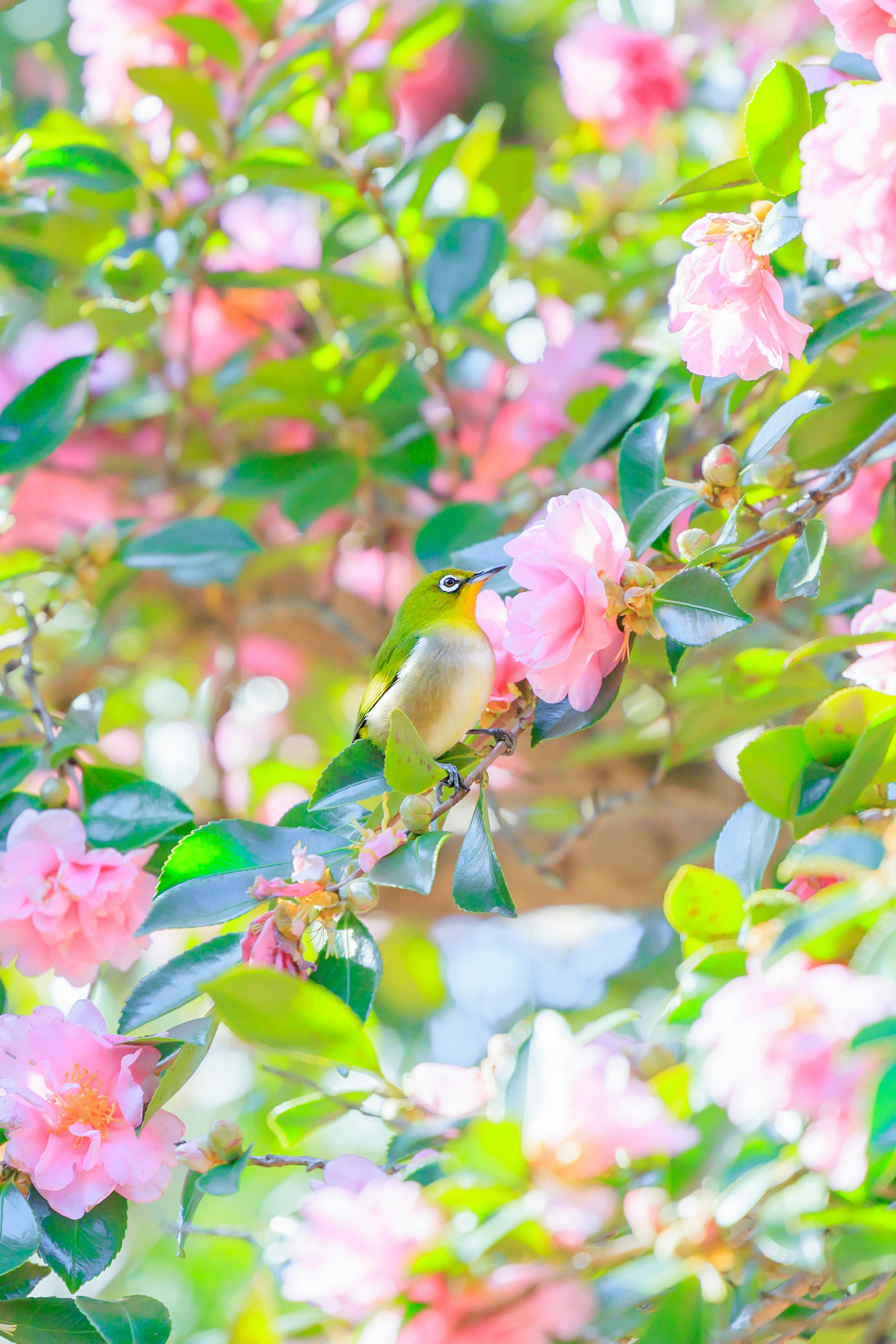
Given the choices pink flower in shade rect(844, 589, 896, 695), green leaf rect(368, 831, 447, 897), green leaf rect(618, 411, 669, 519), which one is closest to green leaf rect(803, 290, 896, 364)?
green leaf rect(618, 411, 669, 519)

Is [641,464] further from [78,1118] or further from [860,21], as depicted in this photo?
[78,1118]

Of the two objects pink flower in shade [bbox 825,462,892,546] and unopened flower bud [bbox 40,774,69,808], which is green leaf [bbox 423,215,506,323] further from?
unopened flower bud [bbox 40,774,69,808]

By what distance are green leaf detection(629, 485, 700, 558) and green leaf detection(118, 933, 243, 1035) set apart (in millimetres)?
489

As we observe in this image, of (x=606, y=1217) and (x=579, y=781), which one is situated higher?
(x=606, y=1217)

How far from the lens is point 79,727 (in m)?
1.29

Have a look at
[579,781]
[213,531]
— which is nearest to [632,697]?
[579,781]

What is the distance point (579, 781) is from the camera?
6.68 ft

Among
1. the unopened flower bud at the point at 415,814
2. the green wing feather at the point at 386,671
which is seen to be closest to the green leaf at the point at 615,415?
the green wing feather at the point at 386,671

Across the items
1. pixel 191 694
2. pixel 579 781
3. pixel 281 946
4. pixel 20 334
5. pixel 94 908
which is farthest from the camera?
pixel 191 694

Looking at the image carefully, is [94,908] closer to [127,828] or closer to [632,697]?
[127,828]

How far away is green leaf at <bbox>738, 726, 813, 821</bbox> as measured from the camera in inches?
36.0

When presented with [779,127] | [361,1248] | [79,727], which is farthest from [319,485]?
[361,1248]

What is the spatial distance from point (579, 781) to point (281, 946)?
1.20 metres

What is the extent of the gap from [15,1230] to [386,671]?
0.69 meters
